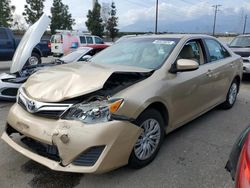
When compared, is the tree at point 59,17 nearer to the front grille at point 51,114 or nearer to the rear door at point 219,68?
the rear door at point 219,68

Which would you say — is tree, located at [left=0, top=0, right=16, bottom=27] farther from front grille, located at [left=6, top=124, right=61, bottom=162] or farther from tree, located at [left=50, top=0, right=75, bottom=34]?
front grille, located at [left=6, top=124, right=61, bottom=162]

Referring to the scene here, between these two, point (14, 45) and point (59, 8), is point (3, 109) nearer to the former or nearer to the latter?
point (14, 45)

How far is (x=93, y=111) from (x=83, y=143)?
332mm

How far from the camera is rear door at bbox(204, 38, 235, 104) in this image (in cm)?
468

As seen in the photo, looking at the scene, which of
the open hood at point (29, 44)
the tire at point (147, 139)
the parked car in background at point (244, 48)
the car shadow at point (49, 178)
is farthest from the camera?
the parked car in background at point (244, 48)

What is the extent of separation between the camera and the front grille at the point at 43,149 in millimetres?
2779

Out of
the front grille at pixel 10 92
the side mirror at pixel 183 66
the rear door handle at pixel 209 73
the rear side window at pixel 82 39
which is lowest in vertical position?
the rear side window at pixel 82 39

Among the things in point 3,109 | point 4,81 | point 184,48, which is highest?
point 184,48

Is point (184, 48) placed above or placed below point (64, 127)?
above

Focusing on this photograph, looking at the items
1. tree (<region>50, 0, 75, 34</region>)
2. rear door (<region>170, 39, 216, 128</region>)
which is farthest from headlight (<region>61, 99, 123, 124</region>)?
tree (<region>50, 0, 75, 34</region>)

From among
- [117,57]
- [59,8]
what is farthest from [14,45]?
[59,8]

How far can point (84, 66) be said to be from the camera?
3705 millimetres

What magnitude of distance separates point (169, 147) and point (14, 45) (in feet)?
35.7

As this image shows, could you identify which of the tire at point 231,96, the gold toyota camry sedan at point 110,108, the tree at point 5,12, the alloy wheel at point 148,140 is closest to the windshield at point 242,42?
the tire at point 231,96
